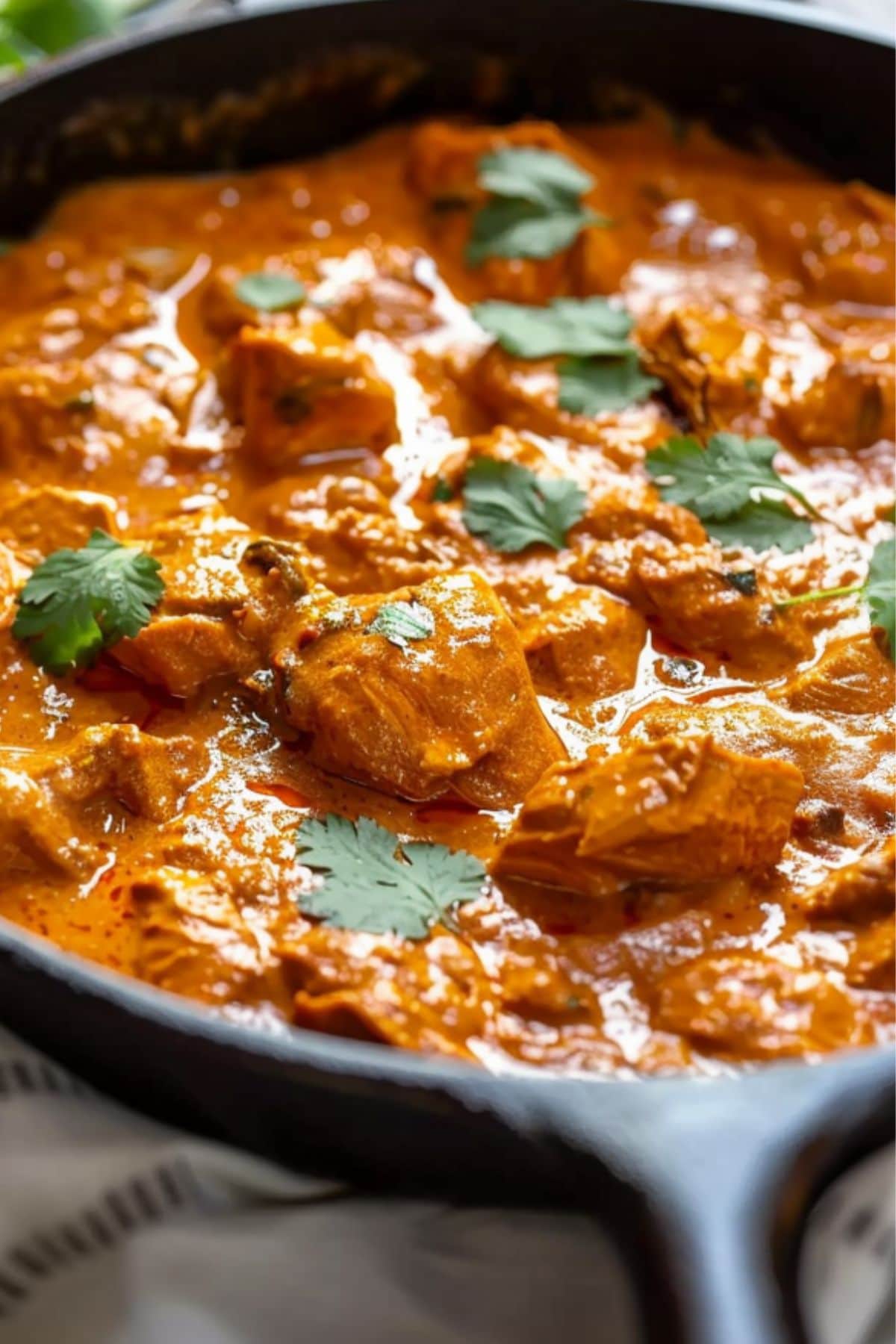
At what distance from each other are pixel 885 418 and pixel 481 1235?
5.77 ft

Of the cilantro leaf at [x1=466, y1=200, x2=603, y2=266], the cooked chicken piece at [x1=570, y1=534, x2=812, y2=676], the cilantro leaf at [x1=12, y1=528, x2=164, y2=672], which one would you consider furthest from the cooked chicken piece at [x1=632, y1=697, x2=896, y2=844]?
the cilantro leaf at [x1=466, y1=200, x2=603, y2=266]

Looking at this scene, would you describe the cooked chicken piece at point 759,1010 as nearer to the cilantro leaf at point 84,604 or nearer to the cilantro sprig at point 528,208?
the cilantro leaf at point 84,604

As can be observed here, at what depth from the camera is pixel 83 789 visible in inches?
91.5

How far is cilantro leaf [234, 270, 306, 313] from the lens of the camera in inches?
128

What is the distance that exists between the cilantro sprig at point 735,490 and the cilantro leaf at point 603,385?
0.22m

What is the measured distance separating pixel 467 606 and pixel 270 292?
1.17 metres

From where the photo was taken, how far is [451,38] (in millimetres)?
3795

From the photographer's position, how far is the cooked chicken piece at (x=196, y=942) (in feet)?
6.88

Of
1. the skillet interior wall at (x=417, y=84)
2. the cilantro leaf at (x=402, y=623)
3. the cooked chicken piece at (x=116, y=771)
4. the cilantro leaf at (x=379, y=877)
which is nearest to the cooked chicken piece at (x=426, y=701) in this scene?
the cilantro leaf at (x=402, y=623)

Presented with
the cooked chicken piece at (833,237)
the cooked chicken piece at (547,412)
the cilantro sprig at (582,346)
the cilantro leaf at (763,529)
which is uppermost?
the cooked chicken piece at (833,237)

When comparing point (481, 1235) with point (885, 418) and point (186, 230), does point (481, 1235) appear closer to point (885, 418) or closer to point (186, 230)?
point (885, 418)

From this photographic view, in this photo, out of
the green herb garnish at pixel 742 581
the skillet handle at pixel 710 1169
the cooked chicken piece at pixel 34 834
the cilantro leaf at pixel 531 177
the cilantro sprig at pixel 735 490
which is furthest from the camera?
the cilantro leaf at pixel 531 177

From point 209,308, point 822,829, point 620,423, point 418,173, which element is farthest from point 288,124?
point 822,829

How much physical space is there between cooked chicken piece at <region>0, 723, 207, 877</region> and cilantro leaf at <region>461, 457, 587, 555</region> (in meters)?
0.67
